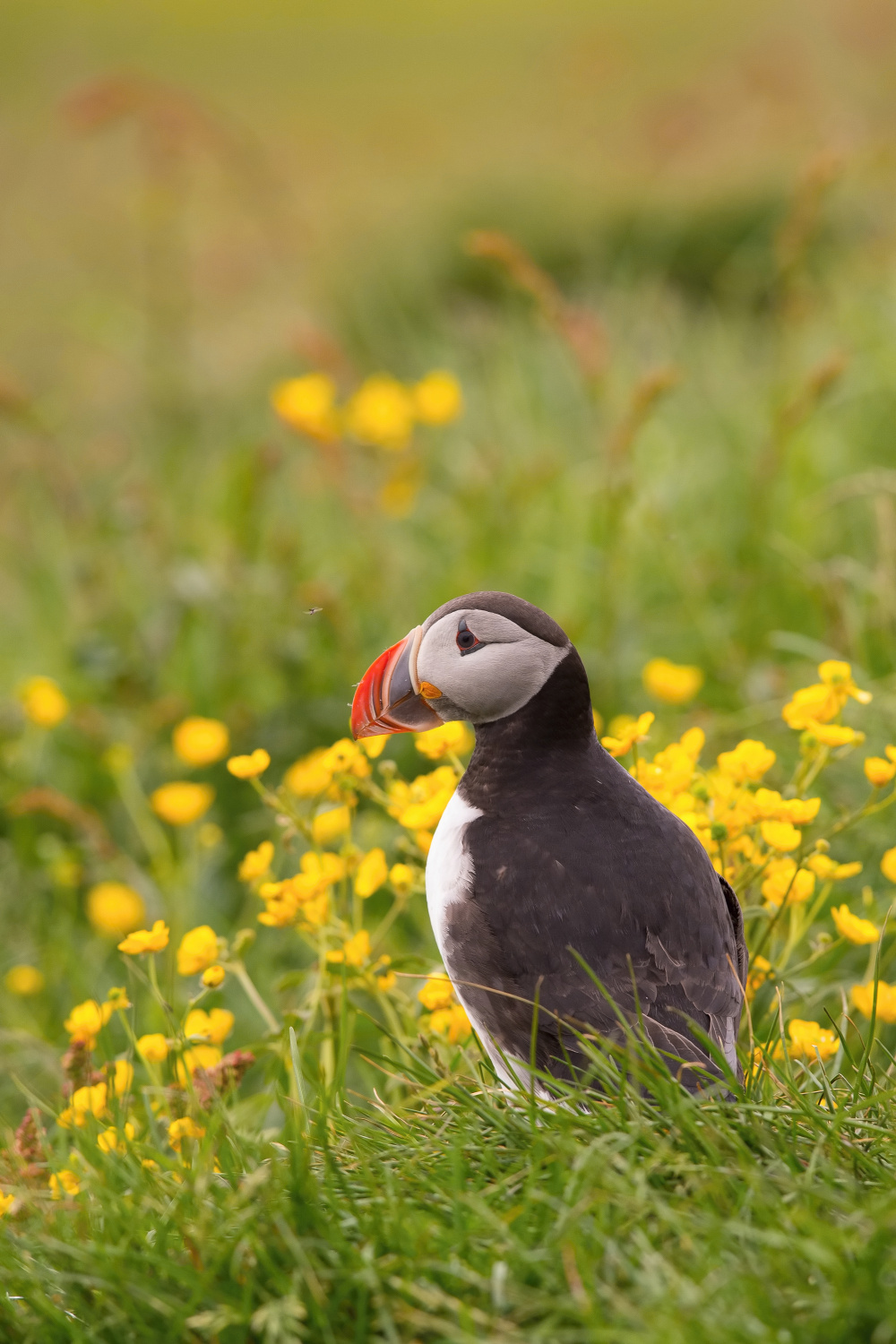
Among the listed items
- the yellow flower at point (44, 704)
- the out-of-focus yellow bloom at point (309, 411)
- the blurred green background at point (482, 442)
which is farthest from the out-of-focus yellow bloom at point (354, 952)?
the out-of-focus yellow bloom at point (309, 411)

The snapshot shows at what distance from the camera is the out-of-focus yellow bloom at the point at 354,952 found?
7.63ft

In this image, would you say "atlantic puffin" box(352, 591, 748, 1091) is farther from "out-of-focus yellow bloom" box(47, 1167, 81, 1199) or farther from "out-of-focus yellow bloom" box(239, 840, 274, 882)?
"out-of-focus yellow bloom" box(47, 1167, 81, 1199)

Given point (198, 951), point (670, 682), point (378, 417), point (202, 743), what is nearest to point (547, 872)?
point (198, 951)

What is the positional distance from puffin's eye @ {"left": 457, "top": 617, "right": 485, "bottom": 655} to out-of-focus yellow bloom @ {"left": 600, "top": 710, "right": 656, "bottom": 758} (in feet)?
1.51

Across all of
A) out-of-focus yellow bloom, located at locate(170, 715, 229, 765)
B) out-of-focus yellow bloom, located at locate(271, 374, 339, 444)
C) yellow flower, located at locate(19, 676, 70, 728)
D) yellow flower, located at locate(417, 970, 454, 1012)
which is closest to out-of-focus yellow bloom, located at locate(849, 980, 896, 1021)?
yellow flower, located at locate(417, 970, 454, 1012)

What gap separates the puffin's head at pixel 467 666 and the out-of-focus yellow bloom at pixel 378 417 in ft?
8.56

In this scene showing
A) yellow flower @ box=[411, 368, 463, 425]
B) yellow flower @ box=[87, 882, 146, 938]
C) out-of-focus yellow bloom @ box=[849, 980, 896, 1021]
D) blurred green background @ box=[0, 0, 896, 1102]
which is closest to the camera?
out-of-focus yellow bloom @ box=[849, 980, 896, 1021]

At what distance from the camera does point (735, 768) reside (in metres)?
2.40

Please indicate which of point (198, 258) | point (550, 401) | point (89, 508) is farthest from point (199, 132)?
point (198, 258)

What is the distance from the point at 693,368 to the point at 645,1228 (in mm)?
5709

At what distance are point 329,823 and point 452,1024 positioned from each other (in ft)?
1.63

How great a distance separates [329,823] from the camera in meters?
2.66

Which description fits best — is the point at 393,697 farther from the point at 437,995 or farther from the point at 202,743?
the point at 202,743

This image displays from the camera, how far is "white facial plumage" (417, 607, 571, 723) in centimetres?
211
